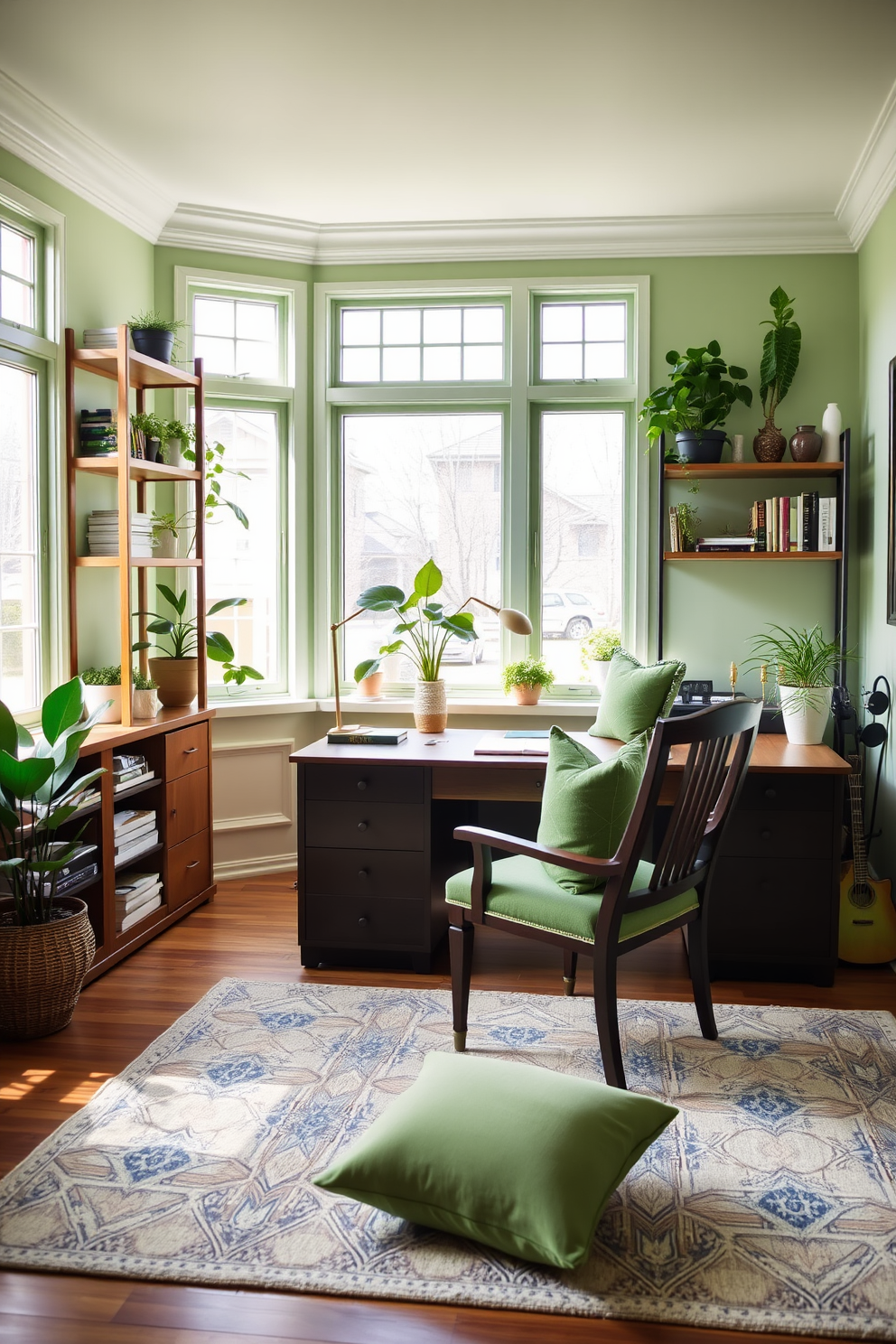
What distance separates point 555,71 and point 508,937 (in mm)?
2972

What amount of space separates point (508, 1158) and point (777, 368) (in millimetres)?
3373

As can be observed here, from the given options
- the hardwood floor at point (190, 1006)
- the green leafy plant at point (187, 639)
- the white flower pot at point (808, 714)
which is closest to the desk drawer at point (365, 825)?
the hardwood floor at point (190, 1006)

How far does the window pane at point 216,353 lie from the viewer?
4.72 meters

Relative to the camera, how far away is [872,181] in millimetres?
3941

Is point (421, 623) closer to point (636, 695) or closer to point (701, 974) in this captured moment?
point (636, 695)

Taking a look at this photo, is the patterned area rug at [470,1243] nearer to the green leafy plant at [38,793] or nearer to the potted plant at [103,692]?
the green leafy plant at [38,793]

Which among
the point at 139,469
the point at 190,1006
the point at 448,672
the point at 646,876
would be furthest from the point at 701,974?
the point at 139,469

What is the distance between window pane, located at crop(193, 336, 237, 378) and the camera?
4719 mm

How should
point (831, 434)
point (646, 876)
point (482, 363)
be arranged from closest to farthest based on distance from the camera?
point (646, 876) < point (831, 434) < point (482, 363)

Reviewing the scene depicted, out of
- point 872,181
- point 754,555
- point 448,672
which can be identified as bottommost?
point 448,672

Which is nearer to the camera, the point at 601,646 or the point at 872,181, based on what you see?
the point at 872,181

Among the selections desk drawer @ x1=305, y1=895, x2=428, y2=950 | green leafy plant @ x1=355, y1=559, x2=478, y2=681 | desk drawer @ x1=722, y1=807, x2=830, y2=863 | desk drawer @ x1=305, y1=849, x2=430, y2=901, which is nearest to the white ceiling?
green leafy plant @ x1=355, y1=559, x2=478, y2=681

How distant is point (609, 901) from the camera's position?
2584 mm

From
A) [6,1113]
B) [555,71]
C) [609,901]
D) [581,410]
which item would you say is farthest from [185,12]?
[6,1113]
